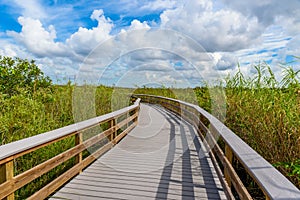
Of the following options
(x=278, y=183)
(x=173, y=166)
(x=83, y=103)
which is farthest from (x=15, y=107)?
(x=278, y=183)

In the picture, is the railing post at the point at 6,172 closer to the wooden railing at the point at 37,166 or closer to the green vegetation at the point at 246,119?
the wooden railing at the point at 37,166

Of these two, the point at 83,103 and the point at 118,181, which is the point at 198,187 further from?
the point at 83,103

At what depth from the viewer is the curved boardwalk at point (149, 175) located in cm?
361

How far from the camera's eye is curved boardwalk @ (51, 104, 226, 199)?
361cm

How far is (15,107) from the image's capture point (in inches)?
206

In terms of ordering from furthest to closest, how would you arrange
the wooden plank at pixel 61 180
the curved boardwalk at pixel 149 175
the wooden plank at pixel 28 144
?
the curved boardwalk at pixel 149 175
the wooden plank at pixel 61 180
the wooden plank at pixel 28 144

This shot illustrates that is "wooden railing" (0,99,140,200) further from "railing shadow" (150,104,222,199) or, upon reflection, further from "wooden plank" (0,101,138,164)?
"railing shadow" (150,104,222,199)

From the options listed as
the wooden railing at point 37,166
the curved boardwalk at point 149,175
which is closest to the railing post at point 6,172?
the wooden railing at point 37,166

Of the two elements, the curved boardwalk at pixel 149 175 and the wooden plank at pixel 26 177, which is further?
the curved boardwalk at pixel 149 175

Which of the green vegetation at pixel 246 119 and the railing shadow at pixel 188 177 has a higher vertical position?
the green vegetation at pixel 246 119

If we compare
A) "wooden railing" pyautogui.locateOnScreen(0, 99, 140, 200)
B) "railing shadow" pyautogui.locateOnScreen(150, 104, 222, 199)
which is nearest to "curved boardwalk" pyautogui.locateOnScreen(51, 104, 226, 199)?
"railing shadow" pyautogui.locateOnScreen(150, 104, 222, 199)

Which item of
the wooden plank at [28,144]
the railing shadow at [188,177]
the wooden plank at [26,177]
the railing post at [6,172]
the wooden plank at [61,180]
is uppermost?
the wooden plank at [28,144]

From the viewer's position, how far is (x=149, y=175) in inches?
172

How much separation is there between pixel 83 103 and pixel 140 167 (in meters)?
3.33
